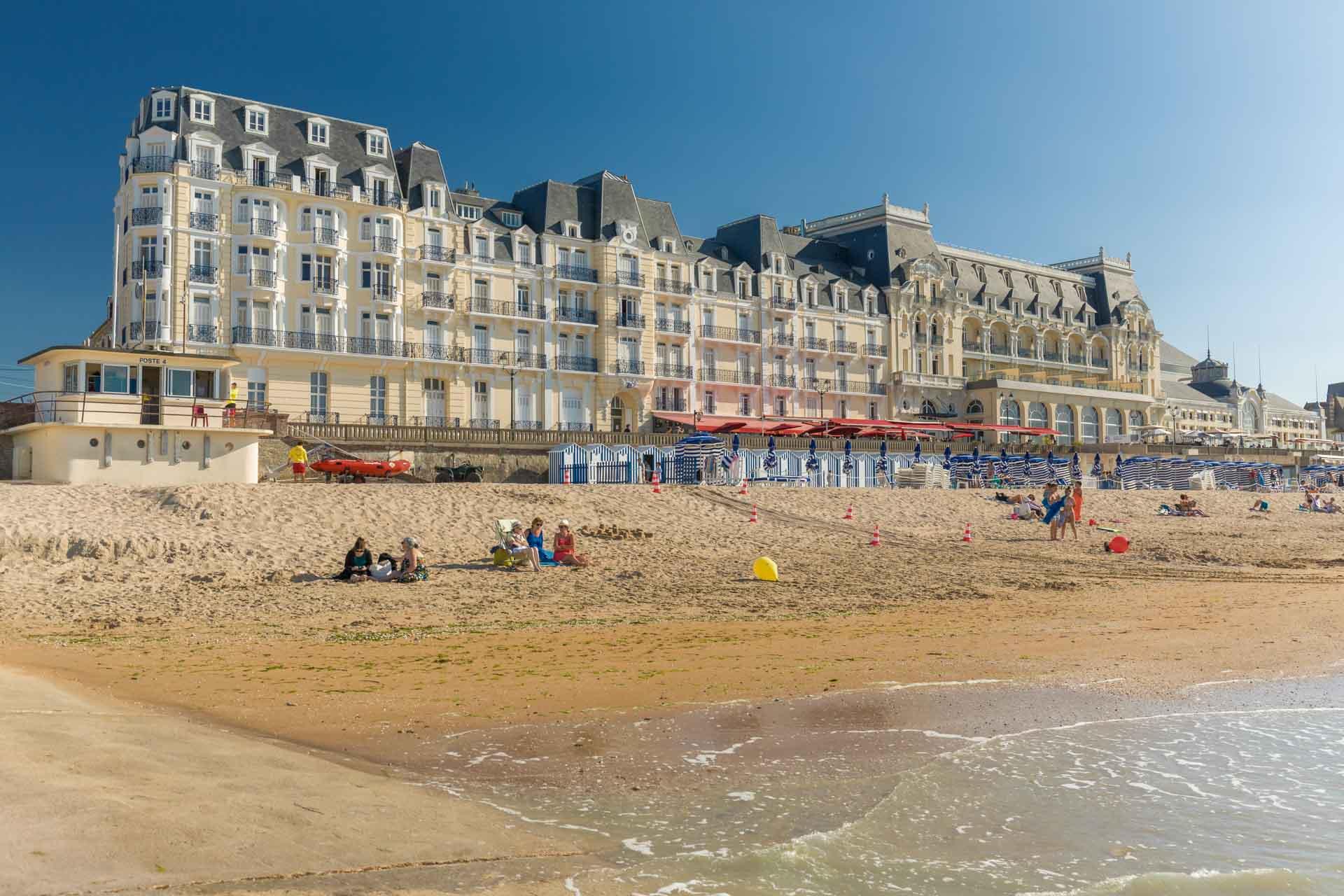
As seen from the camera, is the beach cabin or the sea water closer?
the sea water

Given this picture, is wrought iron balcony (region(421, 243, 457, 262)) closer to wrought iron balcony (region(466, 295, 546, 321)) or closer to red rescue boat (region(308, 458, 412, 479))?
wrought iron balcony (region(466, 295, 546, 321))

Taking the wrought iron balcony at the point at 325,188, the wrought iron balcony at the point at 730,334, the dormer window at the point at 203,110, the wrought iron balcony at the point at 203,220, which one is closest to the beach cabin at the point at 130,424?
the wrought iron balcony at the point at 203,220

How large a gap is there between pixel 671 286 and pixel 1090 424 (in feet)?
121

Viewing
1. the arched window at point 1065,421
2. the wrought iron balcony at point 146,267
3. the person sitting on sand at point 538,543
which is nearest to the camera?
the person sitting on sand at point 538,543

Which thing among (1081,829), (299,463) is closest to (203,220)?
(299,463)

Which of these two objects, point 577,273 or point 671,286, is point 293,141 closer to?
point 577,273

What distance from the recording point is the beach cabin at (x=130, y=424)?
82.4 feet

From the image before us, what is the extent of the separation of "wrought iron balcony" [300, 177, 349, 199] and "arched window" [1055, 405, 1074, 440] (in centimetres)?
5114

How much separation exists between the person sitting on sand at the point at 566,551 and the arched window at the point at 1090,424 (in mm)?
65520

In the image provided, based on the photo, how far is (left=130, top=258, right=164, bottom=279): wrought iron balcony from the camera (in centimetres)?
4209

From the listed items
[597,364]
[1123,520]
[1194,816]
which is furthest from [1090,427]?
[1194,816]

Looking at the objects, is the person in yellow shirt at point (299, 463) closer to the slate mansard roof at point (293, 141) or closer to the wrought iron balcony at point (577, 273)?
the slate mansard roof at point (293, 141)

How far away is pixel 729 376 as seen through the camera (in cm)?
6144

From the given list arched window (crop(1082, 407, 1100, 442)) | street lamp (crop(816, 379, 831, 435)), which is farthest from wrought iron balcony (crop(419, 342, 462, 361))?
arched window (crop(1082, 407, 1100, 442))
